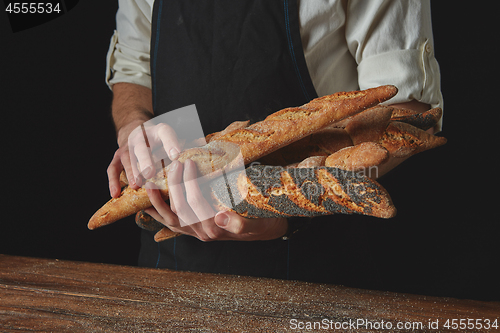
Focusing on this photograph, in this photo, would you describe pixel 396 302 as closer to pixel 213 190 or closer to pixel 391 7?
pixel 213 190

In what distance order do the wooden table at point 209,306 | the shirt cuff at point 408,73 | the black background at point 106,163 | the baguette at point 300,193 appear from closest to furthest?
1. the baguette at point 300,193
2. the wooden table at point 209,306
3. the shirt cuff at point 408,73
4. the black background at point 106,163

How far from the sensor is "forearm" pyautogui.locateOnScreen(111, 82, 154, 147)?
116 cm

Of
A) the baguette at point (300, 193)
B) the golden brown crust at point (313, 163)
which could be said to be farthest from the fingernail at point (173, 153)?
the golden brown crust at point (313, 163)

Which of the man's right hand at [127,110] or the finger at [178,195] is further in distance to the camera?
the man's right hand at [127,110]

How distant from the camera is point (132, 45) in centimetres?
133

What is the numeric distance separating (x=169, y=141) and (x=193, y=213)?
16 centimetres

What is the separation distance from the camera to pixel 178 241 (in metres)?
1.21

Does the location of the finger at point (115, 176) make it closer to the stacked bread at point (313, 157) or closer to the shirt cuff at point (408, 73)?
the stacked bread at point (313, 157)

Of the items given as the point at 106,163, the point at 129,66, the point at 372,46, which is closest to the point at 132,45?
the point at 129,66

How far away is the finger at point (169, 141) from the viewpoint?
74 centimetres

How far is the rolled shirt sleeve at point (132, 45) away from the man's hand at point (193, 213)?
742mm

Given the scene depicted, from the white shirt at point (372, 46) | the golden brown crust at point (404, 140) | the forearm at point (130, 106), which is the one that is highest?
the white shirt at point (372, 46)

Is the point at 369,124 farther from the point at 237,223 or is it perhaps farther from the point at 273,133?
the point at 237,223

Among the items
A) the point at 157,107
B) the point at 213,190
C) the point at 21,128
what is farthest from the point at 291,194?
the point at 21,128
